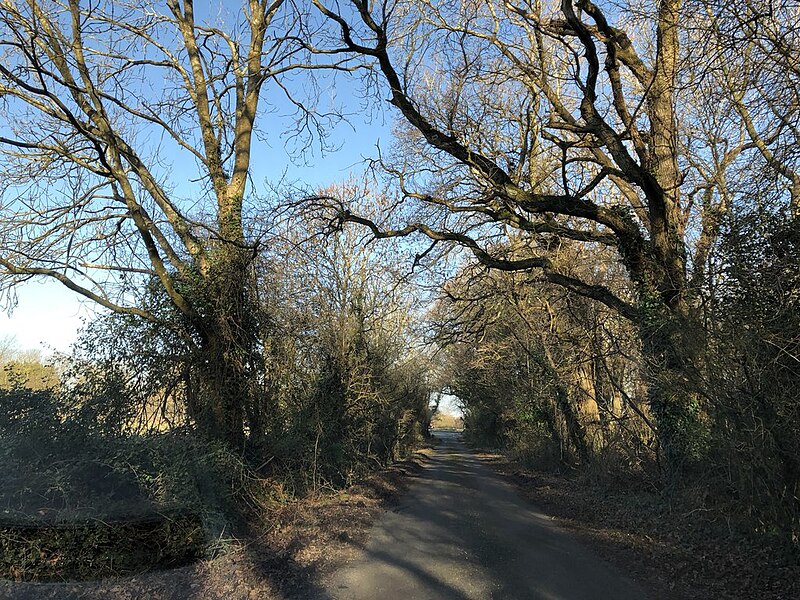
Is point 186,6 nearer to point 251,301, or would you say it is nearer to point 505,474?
point 251,301

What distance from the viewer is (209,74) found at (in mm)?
13617

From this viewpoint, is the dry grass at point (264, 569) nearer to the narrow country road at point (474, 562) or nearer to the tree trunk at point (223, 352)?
the narrow country road at point (474, 562)

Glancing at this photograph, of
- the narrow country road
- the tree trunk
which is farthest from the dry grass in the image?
the tree trunk

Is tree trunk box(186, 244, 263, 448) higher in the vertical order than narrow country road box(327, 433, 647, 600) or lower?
higher

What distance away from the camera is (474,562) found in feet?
26.1

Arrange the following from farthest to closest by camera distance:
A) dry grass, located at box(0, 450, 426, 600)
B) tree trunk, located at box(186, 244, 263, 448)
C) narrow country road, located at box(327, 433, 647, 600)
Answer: tree trunk, located at box(186, 244, 263, 448) < narrow country road, located at box(327, 433, 647, 600) < dry grass, located at box(0, 450, 426, 600)

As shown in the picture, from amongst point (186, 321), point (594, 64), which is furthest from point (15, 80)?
point (594, 64)

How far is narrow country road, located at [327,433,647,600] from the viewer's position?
6.57m

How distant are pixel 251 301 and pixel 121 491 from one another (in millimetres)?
5038

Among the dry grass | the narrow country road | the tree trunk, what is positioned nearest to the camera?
the dry grass

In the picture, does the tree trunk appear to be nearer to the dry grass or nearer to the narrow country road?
the dry grass

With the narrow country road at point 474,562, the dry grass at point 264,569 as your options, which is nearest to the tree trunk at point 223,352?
the dry grass at point 264,569

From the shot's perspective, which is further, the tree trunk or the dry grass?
the tree trunk

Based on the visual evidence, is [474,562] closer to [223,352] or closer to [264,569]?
[264,569]
